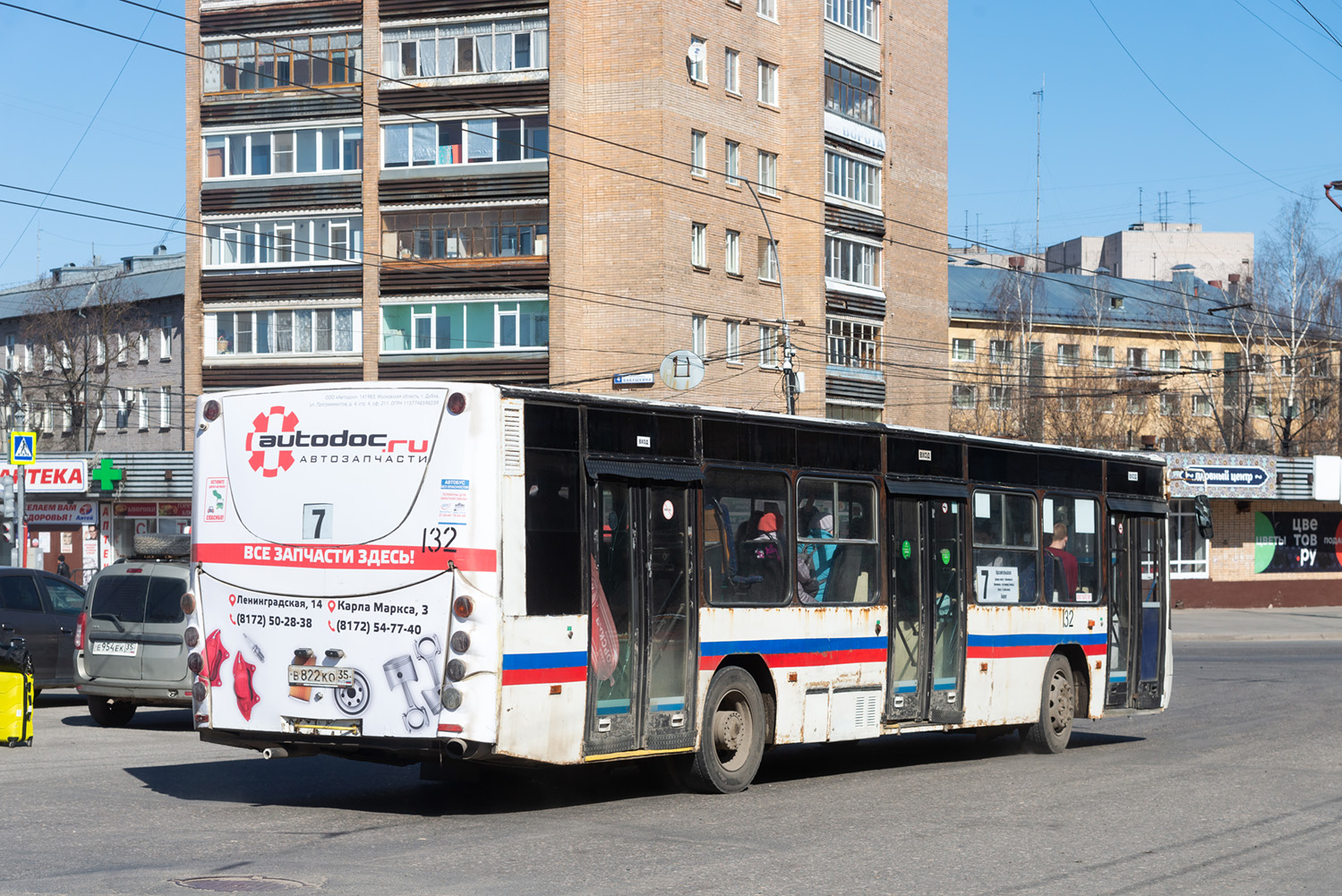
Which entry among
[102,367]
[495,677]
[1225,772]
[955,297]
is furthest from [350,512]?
[955,297]

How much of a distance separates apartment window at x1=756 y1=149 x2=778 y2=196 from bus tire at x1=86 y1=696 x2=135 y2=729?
38.1m

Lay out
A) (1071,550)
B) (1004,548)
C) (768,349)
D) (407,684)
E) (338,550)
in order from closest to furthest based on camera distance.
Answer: (407,684) < (338,550) < (1004,548) < (1071,550) < (768,349)

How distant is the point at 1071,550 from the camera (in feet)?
53.8

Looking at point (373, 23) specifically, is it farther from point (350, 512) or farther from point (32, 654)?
point (350, 512)

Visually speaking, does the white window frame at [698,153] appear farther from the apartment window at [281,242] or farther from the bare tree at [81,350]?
the bare tree at [81,350]

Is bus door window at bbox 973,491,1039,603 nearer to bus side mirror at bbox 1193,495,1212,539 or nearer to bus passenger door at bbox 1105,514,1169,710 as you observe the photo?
bus passenger door at bbox 1105,514,1169,710

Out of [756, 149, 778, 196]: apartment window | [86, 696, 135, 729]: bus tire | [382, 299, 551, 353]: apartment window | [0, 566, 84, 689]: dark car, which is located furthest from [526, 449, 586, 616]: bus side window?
[756, 149, 778, 196]: apartment window

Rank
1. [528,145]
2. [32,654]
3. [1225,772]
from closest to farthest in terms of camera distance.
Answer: [1225,772]
[32,654]
[528,145]

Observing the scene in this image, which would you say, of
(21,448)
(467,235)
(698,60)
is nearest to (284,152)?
(467,235)

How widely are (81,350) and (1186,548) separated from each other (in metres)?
42.3

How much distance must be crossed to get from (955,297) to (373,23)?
41901 mm

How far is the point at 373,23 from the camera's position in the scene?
5028cm

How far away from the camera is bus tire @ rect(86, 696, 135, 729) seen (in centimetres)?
1722

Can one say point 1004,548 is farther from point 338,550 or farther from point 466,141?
point 466,141
